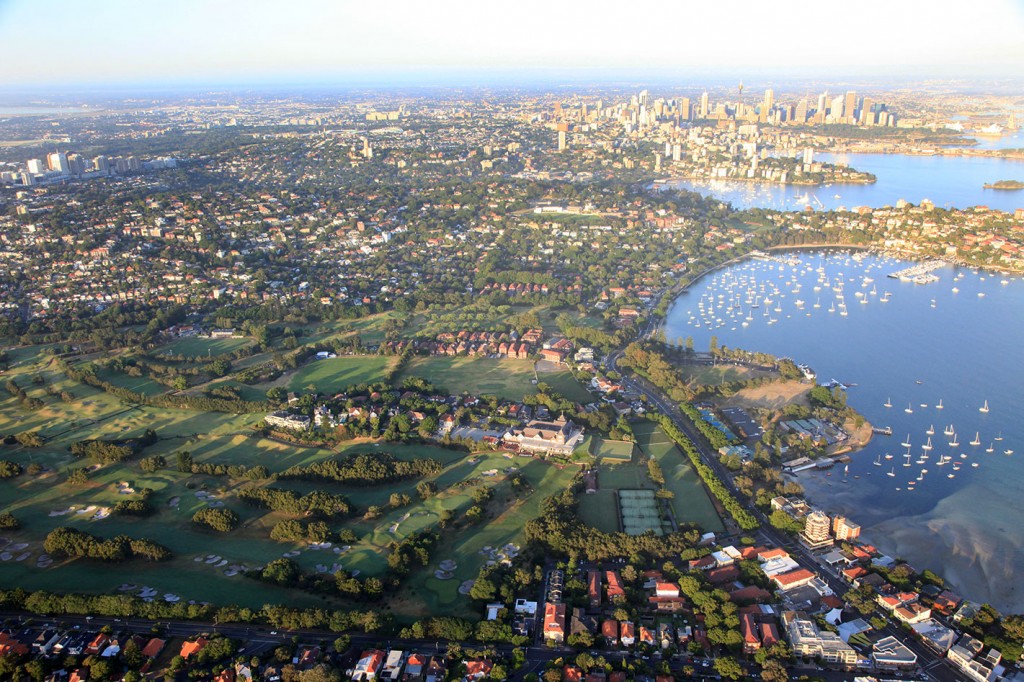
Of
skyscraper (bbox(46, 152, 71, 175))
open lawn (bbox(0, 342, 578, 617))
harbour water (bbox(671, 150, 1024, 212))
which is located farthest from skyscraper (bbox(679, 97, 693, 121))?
open lawn (bbox(0, 342, 578, 617))

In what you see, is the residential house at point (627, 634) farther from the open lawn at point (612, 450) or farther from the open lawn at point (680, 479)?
the open lawn at point (612, 450)

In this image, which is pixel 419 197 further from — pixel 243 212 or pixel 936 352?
pixel 936 352

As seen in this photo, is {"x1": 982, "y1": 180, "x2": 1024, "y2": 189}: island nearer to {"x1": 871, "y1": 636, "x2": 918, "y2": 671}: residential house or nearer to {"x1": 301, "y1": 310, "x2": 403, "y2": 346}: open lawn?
{"x1": 301, "y1": 310, "x2": 403, "y2": 346}: open lawn

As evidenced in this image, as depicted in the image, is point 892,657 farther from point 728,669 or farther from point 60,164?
point 60,164

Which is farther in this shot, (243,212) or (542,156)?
(542,156)

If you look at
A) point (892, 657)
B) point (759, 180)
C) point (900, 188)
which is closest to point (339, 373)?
point (892, 657)

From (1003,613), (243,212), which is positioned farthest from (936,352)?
(243,212)
